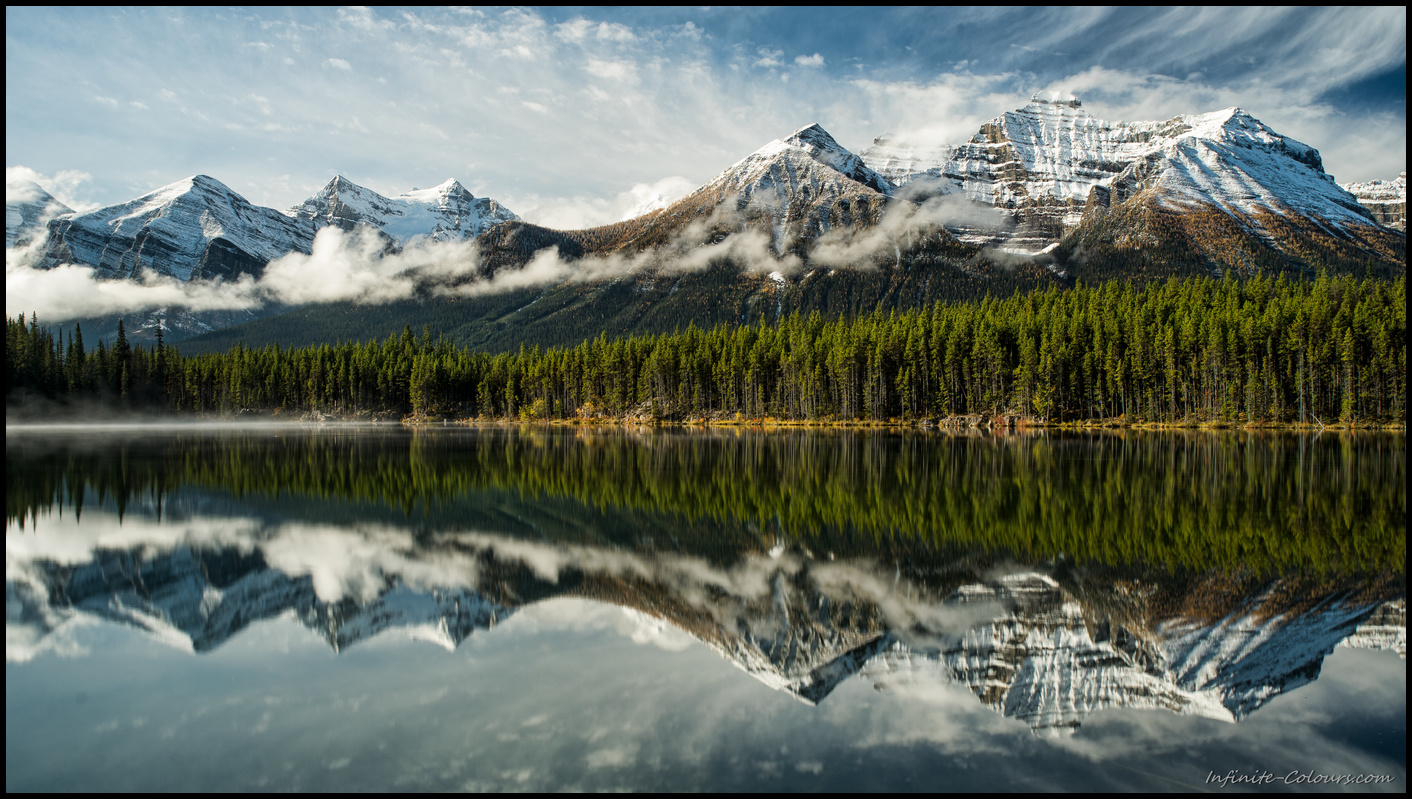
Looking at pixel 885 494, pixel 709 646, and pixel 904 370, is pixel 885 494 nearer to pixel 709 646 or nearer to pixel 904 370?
pixel 709 646

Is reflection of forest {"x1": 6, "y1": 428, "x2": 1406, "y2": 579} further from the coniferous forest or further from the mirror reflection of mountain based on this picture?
the coniferous forest

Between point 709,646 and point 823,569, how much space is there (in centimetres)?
478

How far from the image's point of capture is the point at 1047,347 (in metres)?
89.3

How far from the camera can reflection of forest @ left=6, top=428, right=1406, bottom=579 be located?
55.5ft

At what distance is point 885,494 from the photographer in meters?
25.5

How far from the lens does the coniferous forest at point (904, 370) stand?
7838 cm

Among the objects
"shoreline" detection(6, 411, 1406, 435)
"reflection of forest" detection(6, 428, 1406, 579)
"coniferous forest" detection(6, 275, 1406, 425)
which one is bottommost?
"shoreline" detection(6, 411, 1406, 435)

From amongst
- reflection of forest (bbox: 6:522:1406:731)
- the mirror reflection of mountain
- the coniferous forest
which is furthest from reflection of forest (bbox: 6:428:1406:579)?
the coniferous forest

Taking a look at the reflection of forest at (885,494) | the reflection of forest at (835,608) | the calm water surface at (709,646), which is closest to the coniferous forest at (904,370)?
the reflection of forest at (885,494)

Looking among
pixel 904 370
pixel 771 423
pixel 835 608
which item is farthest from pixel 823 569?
pixel 771 423

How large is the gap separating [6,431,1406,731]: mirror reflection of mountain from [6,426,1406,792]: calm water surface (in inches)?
3.2

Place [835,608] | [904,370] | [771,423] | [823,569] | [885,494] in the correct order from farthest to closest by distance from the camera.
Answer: [771,423], [904,370], [885,494], [823,569], [835,608]

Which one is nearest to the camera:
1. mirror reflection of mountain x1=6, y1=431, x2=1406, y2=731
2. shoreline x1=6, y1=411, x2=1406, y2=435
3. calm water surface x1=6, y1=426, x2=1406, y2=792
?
calm water surface x1=6, y1=426, x2=1406, y2=792

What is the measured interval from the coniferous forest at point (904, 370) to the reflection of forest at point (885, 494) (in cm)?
3749
